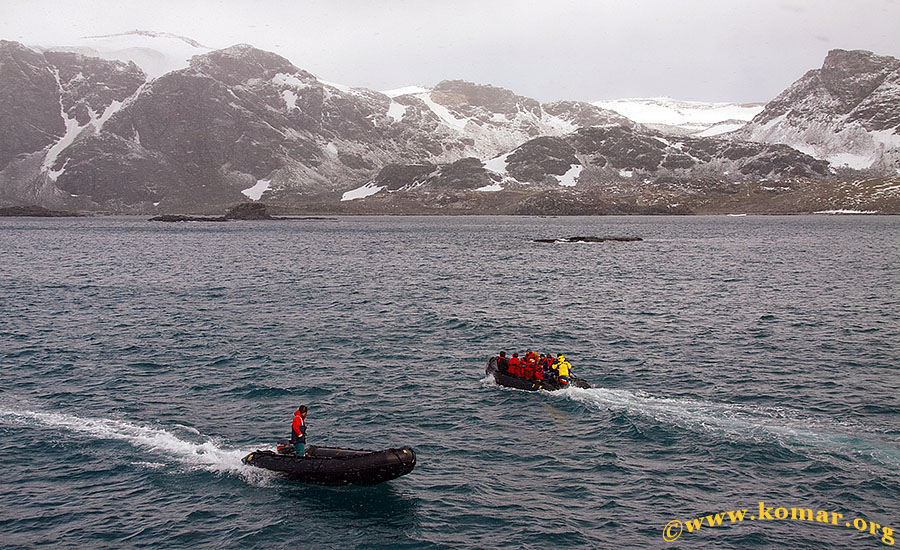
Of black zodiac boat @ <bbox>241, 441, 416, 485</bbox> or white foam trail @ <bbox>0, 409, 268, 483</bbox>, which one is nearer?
black zodiac boat @ <bbox>241, 441, 416, 485</bbox>

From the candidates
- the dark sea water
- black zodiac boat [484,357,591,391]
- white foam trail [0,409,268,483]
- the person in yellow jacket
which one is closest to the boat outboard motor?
white foam trail [0,409,268,483]

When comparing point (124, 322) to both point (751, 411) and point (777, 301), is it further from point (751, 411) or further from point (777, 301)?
point (777, 301)

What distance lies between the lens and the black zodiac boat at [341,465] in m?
33.7

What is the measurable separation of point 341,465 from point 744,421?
895 inches

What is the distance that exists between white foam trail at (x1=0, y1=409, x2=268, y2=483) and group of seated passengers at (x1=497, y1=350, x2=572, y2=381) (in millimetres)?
19003

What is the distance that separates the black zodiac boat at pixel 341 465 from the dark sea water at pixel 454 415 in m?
0.77

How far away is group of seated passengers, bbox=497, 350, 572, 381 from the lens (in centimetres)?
4784

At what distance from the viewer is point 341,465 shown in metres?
34.1

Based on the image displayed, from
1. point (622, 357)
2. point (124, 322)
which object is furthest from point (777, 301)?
point (124, 322)

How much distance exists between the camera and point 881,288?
92375 millimetres

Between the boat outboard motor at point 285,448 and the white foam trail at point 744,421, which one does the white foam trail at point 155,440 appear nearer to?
the boat outboard motor at point 285,448

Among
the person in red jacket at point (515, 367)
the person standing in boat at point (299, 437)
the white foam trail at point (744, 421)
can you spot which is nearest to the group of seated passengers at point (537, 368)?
the person in red jacket at point (515, 367)

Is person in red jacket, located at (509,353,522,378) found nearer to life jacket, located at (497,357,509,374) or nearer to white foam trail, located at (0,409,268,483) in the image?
life jacket, located at (497,357,509,374)

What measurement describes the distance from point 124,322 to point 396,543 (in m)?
53.5
